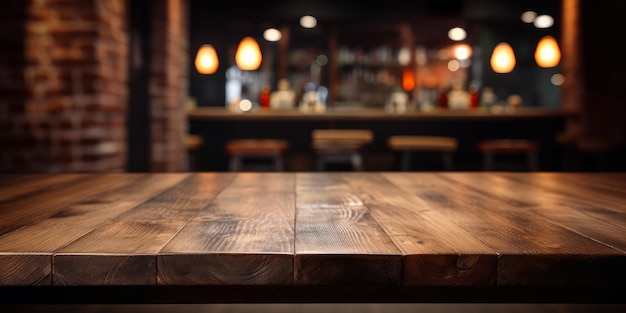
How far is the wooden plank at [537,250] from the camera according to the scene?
2.26 ft

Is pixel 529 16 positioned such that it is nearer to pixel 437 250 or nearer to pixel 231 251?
pixel 437 250

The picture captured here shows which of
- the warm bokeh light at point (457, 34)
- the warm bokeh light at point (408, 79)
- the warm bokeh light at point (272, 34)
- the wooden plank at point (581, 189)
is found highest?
the warm bokeh light at point (457, 34)

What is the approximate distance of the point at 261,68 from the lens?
9164 mm

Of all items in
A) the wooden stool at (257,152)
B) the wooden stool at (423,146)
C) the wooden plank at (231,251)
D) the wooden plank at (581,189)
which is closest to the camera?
the wooden plank at (231,251)

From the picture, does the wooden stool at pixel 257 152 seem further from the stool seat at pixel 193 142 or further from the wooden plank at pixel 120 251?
the wooden plank at pixel 120 251

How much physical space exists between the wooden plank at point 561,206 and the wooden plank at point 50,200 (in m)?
0.87

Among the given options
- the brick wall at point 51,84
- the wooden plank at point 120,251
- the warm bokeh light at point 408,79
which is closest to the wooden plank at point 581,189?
the wooden plank at point 120,251

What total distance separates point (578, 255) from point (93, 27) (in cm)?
234

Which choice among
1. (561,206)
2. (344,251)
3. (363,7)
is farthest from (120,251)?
(363,7)

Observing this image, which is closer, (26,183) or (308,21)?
(26,183)

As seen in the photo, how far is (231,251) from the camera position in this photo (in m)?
0.69

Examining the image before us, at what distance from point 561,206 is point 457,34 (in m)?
8.42

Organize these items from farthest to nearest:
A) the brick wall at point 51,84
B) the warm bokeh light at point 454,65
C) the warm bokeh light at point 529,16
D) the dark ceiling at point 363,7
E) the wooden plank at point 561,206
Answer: the warm bokeh light at point 454,65, the warm bokeh light at point 529,16, the dark ceiling at point 363,7, the brick wall at point 51,84, the wooden plank at point 561,206

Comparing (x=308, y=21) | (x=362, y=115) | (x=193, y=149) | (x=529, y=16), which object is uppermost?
(x=529, y=16)
